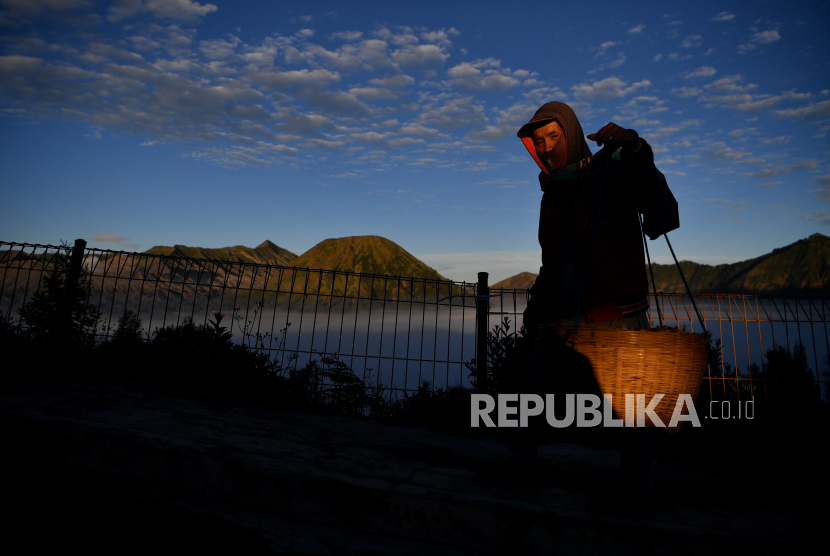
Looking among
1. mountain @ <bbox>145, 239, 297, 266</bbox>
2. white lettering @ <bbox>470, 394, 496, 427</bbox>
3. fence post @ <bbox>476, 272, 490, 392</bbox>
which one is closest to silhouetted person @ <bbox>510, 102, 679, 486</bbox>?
white lettering @ <bbox>470, 394, 496, 427</bbox>

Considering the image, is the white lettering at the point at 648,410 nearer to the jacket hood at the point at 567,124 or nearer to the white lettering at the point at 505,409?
the jacket hood at the point at 567,124

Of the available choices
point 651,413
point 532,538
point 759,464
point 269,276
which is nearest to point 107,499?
point 532,538

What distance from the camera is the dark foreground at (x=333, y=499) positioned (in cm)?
169

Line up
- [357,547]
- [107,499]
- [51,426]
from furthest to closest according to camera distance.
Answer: [51,426] → [107,499] → [357,547]

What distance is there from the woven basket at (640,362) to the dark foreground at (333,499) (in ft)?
2.13

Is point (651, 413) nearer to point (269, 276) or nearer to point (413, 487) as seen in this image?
point (413, 487)

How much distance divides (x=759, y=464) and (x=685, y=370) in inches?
107

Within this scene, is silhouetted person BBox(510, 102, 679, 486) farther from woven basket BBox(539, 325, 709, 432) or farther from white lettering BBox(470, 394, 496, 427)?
white lettering BBox(470, 394, 496, 427)

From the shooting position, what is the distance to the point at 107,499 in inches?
76.5

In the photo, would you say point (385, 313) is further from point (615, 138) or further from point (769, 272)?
point (769, 272)

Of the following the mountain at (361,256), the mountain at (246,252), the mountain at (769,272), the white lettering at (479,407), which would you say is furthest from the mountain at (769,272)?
the mountain at (246,252)

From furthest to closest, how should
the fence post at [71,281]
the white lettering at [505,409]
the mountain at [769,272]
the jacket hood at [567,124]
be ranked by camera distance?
the mountain at [769,272]
the fence post at [71,281]
the white lettering at [505,409]
the jacket hood at [567,124]

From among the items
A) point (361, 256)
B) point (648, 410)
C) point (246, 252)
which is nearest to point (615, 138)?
point (648, 410)

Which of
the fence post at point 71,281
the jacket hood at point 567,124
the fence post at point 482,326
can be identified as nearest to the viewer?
the jacket hood at point 567,124
